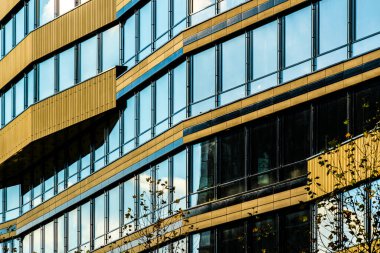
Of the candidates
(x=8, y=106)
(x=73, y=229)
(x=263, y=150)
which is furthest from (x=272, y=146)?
(x=8, y=106)

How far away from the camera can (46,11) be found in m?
62.4

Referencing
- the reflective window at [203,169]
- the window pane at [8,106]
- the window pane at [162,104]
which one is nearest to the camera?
the reflective window at [203,169]

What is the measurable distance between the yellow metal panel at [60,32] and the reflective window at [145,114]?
441 centimetres

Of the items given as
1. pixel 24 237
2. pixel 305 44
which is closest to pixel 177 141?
pixel 305 44

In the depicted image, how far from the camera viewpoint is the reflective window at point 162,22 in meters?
53.3

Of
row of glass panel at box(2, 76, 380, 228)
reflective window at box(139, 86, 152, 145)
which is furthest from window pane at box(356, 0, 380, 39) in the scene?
reflective window at box(139, 86, 152, 145)

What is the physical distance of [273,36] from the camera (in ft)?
154

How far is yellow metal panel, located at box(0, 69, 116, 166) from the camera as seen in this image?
191 ft

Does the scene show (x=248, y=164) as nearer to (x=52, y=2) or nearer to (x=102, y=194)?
(x=102, y=194)

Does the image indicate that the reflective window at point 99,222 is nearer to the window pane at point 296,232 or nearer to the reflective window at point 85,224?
the reflective window at point 85,224

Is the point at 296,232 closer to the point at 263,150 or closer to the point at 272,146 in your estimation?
the point at 272,146

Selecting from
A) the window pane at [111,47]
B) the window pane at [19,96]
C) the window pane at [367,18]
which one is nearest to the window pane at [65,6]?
the window pane at [111,47]

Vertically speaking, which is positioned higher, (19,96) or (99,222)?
(19,96)

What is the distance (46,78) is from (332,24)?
21.2 meters
